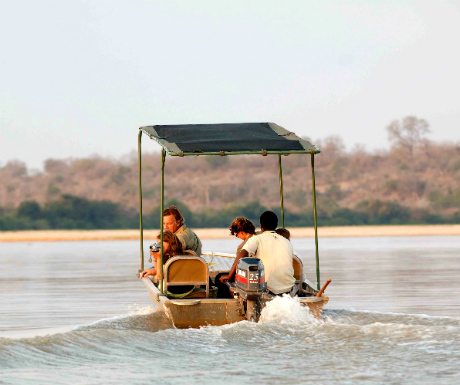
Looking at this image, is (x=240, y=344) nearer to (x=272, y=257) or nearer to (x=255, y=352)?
(x=255, y=352)

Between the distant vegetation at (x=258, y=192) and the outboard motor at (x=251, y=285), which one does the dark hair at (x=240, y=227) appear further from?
the distant vegetation at (x=258, y=192)

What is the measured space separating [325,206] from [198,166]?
10.1 metres

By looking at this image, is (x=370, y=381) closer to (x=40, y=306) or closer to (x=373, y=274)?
(x=40, y=306)

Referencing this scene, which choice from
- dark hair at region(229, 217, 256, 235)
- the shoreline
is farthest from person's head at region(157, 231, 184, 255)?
the shoreline

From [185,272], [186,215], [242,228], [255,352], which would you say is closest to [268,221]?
[242,228]

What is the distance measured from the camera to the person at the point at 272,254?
904 cm

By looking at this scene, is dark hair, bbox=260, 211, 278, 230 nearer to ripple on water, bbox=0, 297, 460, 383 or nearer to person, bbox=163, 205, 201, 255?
ripple on water, bbox=0, 297, 460, 383

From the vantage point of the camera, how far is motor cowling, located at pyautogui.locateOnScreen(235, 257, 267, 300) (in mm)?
8586

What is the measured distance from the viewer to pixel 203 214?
62.3m

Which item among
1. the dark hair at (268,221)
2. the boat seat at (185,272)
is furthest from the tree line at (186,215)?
the dark hair at (268,221)

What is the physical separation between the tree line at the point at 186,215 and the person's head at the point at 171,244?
49.5 meters

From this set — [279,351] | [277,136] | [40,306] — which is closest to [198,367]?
[279,351]

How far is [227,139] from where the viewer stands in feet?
32.0

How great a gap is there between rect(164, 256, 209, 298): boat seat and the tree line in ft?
163
